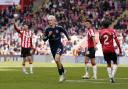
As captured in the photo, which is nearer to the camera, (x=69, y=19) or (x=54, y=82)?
(x=54, y=82)

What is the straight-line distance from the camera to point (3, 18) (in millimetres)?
59344

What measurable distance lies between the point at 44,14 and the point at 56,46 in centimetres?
3508

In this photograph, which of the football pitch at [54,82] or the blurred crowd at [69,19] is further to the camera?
the blurred crowd at [69,19]

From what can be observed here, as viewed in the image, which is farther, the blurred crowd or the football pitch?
the blurred crowd

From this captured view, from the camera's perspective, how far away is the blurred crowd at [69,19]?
50.5 metres

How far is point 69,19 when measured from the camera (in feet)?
178

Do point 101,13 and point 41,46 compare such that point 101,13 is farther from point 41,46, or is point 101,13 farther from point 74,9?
point 41,46

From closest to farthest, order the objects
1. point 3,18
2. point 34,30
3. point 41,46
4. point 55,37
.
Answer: point 55,37 → point 41,46 → point 34,30 → point 3,18

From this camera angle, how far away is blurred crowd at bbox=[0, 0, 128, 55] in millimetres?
50500

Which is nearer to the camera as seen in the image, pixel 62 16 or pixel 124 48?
pixel 124 48

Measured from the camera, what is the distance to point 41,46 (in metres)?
51.0

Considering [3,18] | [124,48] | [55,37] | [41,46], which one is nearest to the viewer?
[55,37]

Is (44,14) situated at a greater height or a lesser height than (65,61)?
greater

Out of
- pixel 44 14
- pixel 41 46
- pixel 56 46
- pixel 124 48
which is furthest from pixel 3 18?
pixel 56 46
